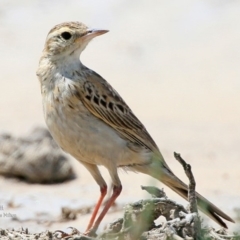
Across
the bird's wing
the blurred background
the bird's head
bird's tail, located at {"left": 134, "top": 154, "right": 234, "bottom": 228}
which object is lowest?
bird's tail, located at {"left": 134, "top": 154, "right": 234, "bottom": 228}

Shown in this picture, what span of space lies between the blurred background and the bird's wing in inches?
52.0

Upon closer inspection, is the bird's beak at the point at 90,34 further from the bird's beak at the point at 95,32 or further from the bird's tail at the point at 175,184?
the bird's tail at the point at 175,184

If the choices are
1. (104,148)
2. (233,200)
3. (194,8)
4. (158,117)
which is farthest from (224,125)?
(104,148)

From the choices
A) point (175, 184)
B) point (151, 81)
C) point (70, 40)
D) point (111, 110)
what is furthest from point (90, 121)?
point (151, 81)

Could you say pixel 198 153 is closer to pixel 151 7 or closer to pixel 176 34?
pixel 176 34

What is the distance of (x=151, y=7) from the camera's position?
2134 cm

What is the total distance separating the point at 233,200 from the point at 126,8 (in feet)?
31.5

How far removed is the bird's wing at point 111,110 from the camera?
9.35m

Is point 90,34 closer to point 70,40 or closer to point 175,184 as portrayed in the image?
point 70,40

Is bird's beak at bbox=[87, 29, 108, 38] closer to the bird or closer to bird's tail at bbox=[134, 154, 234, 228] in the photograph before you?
the bird

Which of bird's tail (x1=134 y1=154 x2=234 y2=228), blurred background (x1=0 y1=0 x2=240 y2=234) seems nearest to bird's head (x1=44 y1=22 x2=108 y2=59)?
bird's tail (x1=134 y1=154 x2=234 y2=228)

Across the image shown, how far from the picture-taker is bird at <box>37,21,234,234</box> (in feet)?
29.7

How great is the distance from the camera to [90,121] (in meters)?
9.21

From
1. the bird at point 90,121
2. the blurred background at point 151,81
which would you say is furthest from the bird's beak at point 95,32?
the blurred background at point 151,81
